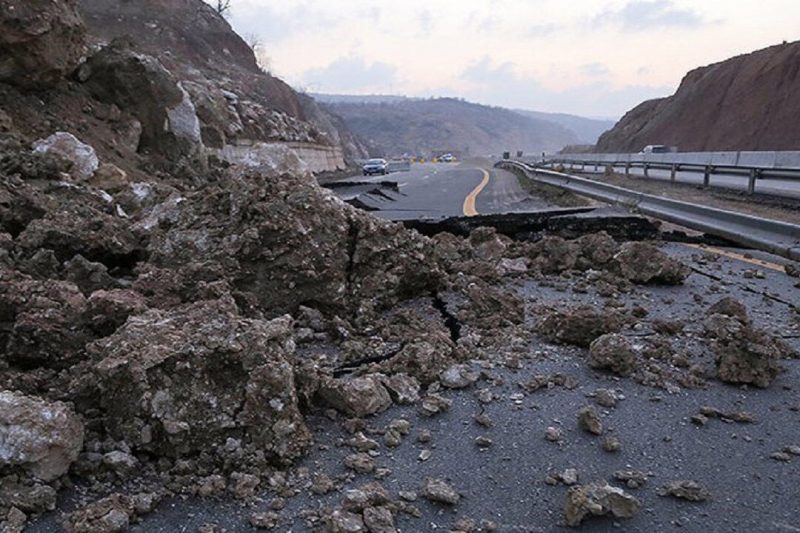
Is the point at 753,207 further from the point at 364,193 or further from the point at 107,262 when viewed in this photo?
the point at 107,262

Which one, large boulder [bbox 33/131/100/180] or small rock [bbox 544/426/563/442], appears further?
large boulder [bbox 33/131/100/180]

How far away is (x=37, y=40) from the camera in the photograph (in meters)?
9.55

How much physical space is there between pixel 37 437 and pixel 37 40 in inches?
367

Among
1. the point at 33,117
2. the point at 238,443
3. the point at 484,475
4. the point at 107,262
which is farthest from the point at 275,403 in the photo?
the point at 33,117

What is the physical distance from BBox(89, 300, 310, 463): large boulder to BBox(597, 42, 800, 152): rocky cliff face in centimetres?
3442

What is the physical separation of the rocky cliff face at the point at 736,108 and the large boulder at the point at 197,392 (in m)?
34.4

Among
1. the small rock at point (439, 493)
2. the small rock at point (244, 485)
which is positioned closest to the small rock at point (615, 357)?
the small rock at point (439, 493)

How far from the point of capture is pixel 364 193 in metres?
16.5

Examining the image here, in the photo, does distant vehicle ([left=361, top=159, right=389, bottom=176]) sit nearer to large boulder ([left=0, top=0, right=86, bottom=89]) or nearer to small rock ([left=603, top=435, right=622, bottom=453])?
large boulder ([left=0, top=0, right=86, bottom=89])

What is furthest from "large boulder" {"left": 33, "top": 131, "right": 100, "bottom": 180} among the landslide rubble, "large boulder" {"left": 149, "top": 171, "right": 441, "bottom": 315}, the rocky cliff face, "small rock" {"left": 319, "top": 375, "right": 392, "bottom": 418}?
the rocky cliff face

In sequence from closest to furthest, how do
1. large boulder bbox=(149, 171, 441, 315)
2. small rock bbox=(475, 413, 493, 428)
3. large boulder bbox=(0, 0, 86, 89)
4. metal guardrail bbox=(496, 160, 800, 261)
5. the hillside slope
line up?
small rock bbox=(475, 413, 493, 428), large boulder bbox=(149, 171, 441, 315), metal guardrail bbox=(496, 160, 800, 261), large boulder bbox=(0, 0, 86, 89), the hillside slope

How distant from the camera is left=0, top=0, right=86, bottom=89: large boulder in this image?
9219 millimetres

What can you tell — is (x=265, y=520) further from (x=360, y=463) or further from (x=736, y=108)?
(x=736, y=108)

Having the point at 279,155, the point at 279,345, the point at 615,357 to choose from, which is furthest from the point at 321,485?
the point at 279,155
